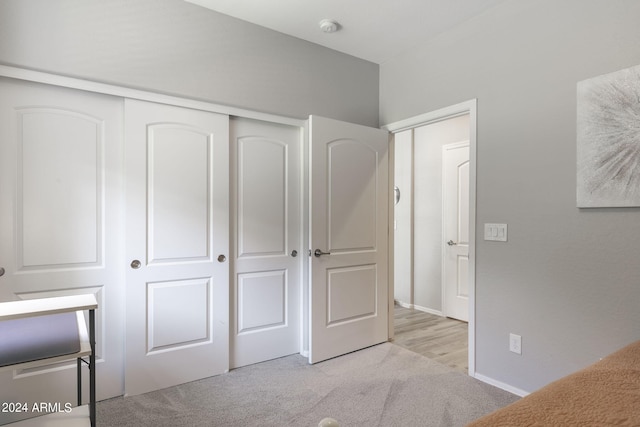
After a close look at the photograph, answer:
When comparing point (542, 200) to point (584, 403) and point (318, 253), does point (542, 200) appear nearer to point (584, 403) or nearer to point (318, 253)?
point (584, 403)

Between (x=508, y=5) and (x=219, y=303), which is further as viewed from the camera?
(x=219, y=303)

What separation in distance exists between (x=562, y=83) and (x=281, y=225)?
2124 millimetres

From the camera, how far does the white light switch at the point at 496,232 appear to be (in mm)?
2370

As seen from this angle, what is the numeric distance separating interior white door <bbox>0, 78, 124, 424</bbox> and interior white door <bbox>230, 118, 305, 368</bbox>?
800 mm

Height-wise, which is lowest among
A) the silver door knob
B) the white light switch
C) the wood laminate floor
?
the wood laminate floor

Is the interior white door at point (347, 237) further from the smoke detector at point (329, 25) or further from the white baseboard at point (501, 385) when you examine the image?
the white baseboard at point (501, 385)

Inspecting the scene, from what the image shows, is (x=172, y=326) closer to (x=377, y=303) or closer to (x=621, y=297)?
(x=377, y=303)

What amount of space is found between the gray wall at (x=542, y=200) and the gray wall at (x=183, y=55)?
1.05 meters

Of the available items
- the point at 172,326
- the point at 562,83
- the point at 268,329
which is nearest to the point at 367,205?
the point at 268,329

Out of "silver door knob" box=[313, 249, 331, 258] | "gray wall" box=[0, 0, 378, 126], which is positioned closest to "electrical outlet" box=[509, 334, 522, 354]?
"silver door knob" box=[313, 249, 331, 258]

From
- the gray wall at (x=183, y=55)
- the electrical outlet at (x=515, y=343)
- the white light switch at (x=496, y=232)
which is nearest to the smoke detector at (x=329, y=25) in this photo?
the gray wall at (x=183, y=55)

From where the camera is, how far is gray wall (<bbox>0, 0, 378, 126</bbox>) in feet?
6.45

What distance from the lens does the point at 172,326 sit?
2.41m

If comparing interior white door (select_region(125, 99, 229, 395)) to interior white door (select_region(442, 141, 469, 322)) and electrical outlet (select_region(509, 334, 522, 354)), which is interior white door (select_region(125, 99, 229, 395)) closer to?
electrical outlet (select_region(509, 334, 522, 354))
